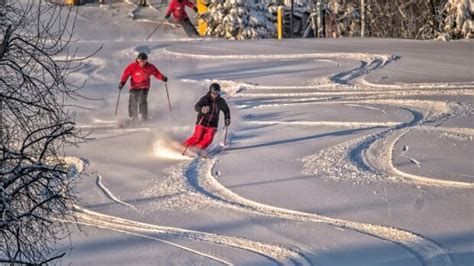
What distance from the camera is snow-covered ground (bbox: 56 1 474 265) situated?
1256cm

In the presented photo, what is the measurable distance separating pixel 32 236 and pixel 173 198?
6812 millimetres

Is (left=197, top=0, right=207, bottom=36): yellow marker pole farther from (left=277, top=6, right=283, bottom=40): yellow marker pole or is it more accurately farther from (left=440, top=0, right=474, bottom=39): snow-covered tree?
(left=440, top=0, right=474, bottom=39): snow-covered tree

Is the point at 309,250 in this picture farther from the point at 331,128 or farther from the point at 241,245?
the point at 331,128

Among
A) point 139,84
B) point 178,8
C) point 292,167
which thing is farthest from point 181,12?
point 292,167

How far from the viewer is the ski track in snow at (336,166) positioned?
41.4ft

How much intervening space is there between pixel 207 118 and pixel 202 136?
0.35 m

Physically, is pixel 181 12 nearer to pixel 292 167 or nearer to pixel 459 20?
pixel 459 20

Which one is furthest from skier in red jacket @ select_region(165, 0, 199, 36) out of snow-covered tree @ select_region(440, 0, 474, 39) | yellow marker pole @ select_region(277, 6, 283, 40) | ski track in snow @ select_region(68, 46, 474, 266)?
ski track in snow @ select_region(68, 46, 474, 266)

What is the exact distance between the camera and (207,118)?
18297 millimetres

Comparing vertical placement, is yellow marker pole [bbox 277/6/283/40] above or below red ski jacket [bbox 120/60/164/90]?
below

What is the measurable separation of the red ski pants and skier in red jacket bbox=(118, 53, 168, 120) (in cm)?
343

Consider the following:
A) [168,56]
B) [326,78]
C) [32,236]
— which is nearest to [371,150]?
[326,78]

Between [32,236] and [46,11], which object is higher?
[46,11]

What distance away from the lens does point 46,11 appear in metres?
9.56
